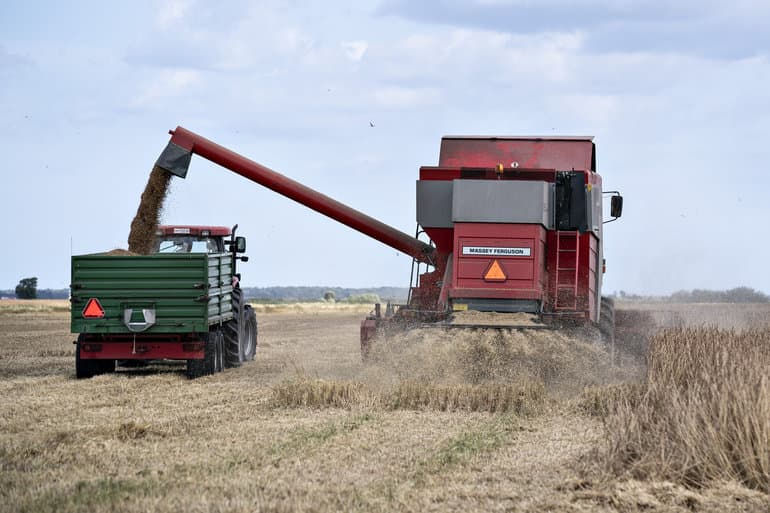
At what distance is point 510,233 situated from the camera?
14844mm

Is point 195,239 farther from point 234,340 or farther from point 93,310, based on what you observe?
point 93,310

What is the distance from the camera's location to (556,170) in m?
15.5

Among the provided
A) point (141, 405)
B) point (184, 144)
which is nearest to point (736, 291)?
Answer: point (184, 144)

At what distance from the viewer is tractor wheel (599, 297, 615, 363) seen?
50.9 feet

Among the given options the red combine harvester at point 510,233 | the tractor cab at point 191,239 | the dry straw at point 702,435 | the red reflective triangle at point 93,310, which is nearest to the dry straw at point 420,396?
the red combine harvester at point 510,233

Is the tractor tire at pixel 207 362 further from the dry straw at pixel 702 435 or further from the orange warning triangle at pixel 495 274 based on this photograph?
the dry straw at pixel 702 435

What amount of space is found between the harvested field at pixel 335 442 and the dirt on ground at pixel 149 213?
2428mm

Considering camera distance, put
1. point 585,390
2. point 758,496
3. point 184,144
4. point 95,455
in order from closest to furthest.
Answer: point 758,496
point 95,455
point 585,390
point 184,144

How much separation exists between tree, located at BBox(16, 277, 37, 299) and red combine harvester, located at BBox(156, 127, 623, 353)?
227 feet

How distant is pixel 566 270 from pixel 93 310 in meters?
6.78

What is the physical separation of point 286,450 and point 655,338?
19.9 feet

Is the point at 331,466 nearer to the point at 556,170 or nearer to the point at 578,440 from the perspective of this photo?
the point at 578,440

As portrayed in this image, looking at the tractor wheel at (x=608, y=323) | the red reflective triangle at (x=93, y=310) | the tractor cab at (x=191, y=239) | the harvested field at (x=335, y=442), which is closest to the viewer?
the harvested field at (x=335, y=442)

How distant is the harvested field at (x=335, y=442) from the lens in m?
7.41
